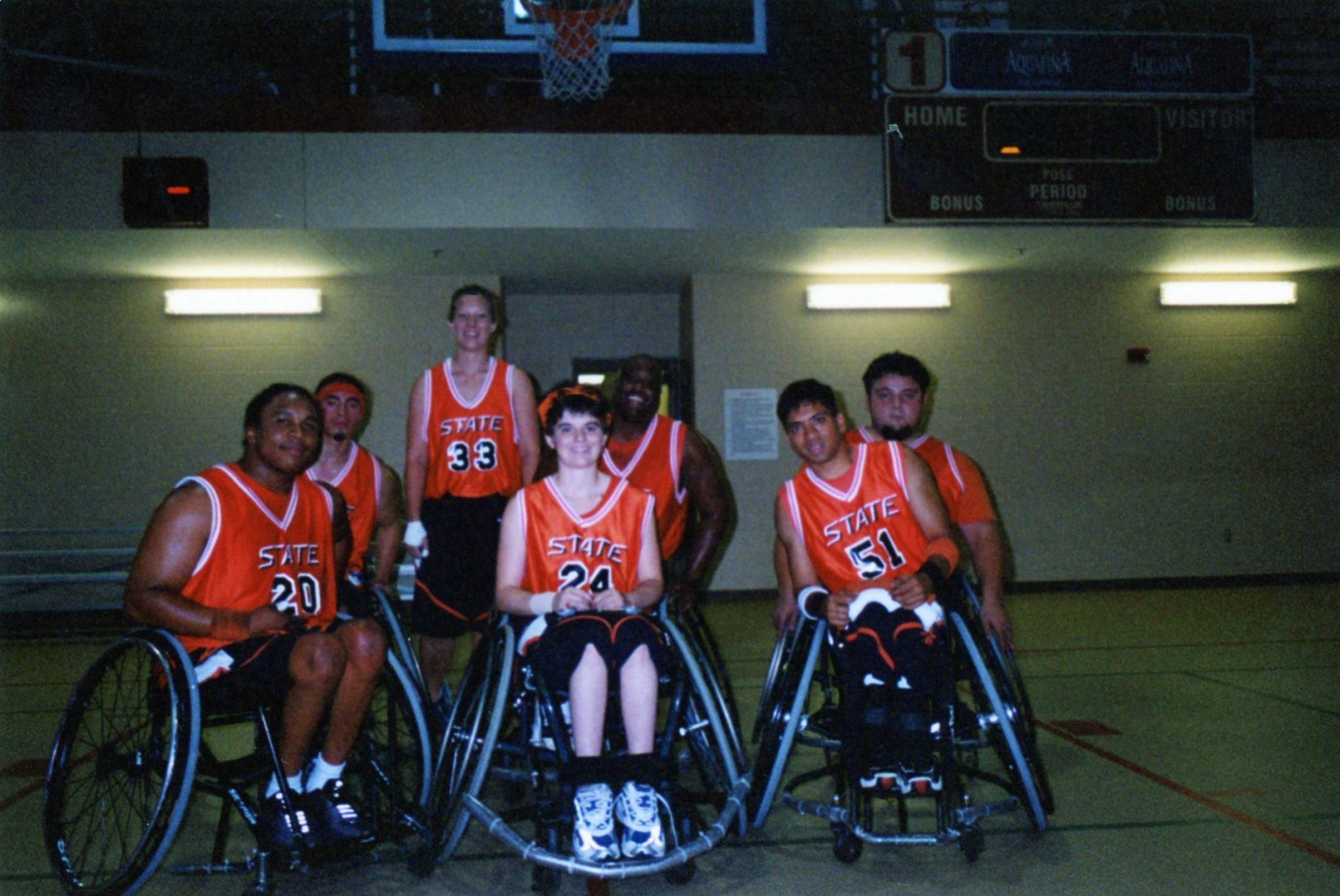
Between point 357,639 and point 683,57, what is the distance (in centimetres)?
362

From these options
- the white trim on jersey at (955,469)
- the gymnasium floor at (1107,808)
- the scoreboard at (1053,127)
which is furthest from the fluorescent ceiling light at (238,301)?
the white trim on jersey at (955,469)

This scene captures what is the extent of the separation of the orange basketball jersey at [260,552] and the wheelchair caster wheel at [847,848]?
128cm

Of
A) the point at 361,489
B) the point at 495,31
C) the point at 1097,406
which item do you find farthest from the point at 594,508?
the point at 1097,406

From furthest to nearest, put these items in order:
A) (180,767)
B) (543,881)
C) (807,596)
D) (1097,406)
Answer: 1. (1097,406)
2. (807,596)
3. (543,881)
4. (180,767)

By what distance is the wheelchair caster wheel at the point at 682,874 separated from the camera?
2.37 meters

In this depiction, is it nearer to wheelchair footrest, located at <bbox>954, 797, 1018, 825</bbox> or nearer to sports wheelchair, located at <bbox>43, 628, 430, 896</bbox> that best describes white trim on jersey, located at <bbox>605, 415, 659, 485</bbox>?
sports wheelchair, located at <bbox>43, 628, 430, 896</bbox>

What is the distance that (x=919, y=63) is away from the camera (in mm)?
5352

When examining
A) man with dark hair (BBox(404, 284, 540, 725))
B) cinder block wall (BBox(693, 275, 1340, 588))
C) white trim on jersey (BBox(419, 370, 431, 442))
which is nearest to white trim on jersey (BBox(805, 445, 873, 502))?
man with dark hair (BBox(404, 284, 540, 725))

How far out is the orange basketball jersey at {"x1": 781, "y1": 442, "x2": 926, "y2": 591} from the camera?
2736mm

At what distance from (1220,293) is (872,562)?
19.5 ft

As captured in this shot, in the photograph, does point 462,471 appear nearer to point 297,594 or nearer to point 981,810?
point 297,594

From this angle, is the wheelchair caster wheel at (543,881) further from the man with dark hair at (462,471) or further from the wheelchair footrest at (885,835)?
the man with dark hair at (462,471)

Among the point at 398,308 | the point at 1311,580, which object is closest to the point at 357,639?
the point at 398,308

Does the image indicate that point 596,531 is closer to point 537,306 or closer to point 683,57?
point 683,57
